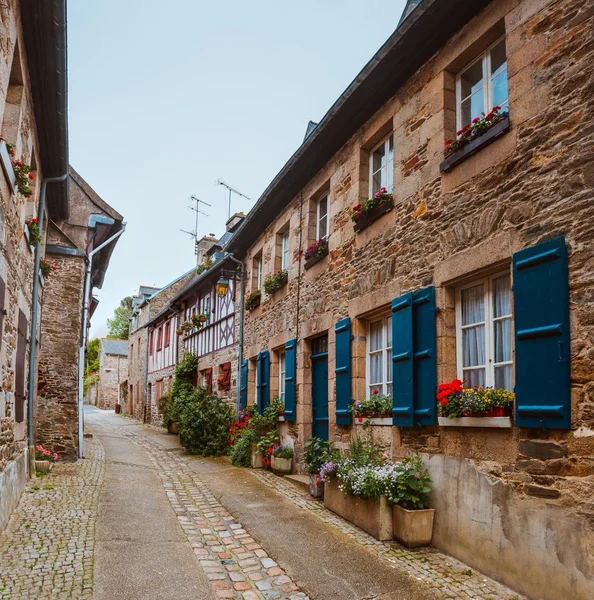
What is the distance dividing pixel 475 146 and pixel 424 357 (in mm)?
2014

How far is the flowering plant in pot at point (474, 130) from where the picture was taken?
5074mm

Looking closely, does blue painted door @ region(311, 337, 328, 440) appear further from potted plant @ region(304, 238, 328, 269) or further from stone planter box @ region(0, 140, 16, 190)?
stone planter box @ region(0, 140, 16, 190)

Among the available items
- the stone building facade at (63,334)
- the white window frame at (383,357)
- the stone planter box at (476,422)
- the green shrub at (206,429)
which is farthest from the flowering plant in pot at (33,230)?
the green shrub at (206,429)

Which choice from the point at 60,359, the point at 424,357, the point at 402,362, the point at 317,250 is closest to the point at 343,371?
the point at 402,362

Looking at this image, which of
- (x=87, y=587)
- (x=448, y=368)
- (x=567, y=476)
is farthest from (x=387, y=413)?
(x=87, y=587)

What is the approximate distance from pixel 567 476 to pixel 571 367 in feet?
2.42

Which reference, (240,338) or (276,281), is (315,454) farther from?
(240,338)

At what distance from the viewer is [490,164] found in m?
Answer: 5.03

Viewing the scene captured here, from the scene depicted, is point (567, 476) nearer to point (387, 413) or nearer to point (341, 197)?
point (387, 413)

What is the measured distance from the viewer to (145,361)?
82.0ft

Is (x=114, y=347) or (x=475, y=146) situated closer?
(x=475, y=146)

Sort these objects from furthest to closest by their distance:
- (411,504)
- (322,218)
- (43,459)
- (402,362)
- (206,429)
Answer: (206,429) < (43,459) < (322,218) < (402,362) < (411,504)

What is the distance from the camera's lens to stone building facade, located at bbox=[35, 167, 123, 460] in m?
10.6

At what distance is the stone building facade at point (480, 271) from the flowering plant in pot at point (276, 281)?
1.65 meters
